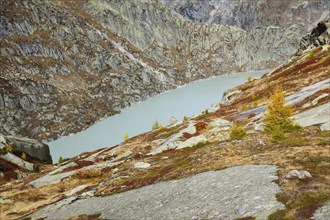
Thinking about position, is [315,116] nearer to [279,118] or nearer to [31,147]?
[279,118]

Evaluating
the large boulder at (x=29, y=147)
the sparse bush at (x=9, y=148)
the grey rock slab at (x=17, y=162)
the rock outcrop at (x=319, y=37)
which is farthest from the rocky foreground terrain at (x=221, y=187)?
the rock outcrop at (x=319, y=37)

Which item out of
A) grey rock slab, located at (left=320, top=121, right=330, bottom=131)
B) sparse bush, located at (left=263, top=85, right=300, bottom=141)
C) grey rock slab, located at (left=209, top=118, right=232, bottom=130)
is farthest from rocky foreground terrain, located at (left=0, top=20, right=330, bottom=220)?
grey rock slab, located at (left=209, top=118, right=232, bottom=130)

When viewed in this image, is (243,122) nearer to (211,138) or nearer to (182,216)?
(211,138)

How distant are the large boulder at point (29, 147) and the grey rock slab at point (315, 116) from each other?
65194 millimetres

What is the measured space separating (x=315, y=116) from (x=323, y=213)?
3088 centimetres

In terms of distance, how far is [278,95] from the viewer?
4212 cm

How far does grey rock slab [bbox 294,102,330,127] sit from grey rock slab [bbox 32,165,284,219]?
1827 centimetres

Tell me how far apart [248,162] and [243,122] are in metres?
34.8

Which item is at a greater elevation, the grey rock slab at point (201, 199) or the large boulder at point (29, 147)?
the large boulder at point (29, 147)

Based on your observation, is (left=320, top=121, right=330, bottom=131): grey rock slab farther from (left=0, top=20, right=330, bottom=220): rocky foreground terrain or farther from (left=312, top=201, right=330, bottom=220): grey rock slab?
(left=312, top=201, right=330, bottom=220): grey rock slab

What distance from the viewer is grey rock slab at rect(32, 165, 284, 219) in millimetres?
17734

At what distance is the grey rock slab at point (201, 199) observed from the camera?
17.7 metres

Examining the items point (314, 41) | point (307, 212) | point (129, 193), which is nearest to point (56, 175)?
point (129, 193)

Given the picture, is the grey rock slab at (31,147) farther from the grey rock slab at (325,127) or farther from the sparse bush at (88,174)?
the grey rock slab at (325,127)
